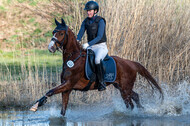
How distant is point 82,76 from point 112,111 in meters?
1.47

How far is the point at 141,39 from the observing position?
9891mm

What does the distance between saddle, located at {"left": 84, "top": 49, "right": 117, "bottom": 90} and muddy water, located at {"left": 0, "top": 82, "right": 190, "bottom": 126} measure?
0.85 metres

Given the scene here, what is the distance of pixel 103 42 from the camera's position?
789cm

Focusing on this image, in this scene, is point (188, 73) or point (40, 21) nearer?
point (188, 73)

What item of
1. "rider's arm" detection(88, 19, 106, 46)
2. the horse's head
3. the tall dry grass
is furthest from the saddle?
the tall dry grass

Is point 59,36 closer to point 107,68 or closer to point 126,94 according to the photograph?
point 107,68

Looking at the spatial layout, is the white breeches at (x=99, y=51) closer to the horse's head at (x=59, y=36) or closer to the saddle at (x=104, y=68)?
the saddle at (x=104, y=68)

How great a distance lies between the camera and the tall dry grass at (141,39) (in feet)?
31.4

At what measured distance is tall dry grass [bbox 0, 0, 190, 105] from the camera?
376 inches

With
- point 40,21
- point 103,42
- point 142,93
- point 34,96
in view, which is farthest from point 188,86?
point 40,21

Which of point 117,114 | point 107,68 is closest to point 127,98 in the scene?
point 117,114

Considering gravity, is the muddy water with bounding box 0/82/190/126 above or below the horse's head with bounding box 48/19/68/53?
below

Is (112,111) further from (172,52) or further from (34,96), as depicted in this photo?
(172,52)

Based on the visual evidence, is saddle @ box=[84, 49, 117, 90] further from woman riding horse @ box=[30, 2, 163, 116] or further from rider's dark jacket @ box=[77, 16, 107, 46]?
rider's dark jacket @ box=[77, 16, 107, 46]
